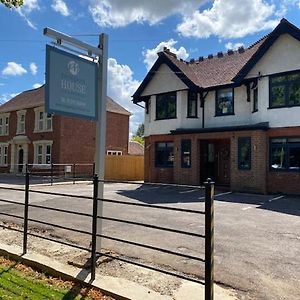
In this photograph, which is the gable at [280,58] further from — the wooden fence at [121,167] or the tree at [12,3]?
the tree at [12,3]

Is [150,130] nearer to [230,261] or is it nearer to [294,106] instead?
[294,106]

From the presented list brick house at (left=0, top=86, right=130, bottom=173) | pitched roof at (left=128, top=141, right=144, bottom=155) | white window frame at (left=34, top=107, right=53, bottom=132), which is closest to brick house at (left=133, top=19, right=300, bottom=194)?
brick house at (left=0, top=86, right=130, bottom=173)

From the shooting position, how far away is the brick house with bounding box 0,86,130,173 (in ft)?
98.7

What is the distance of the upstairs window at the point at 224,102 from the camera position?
66.9 ft

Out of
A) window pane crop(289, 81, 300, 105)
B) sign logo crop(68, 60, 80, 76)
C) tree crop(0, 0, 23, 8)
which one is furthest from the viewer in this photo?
window pane crop(289, 81, 300, 105)

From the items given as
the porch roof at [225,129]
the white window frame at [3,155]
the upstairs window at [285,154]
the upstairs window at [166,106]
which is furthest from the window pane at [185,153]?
the white window frame at [3,155]

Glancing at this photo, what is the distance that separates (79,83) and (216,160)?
54.6 ft

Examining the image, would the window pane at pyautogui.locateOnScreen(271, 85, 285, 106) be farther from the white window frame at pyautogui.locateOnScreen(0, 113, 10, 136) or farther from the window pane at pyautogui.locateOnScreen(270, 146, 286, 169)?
the white window frame at pyautogui.locateOnScreen(0, 113, 10, 136)

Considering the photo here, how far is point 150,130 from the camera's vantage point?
2331 cm

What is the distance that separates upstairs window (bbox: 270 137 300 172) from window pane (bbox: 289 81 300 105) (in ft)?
5.76

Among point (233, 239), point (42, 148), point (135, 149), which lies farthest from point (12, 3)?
point (135, 149)

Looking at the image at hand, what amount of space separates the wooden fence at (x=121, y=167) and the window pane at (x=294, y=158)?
1466 centimetres

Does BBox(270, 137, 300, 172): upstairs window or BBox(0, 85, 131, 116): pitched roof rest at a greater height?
BBox(0, 85, 131, 116): pitched roof

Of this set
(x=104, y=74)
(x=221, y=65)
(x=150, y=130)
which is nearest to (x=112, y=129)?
(x=150, y=130)
